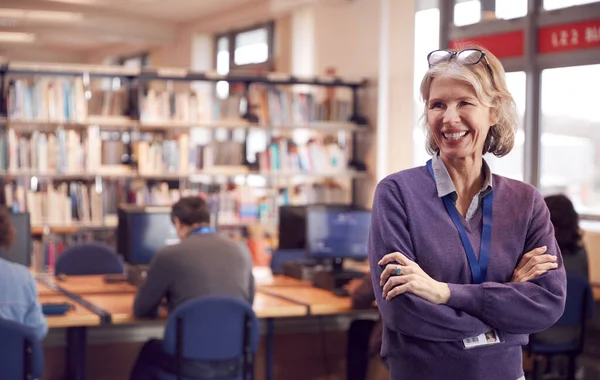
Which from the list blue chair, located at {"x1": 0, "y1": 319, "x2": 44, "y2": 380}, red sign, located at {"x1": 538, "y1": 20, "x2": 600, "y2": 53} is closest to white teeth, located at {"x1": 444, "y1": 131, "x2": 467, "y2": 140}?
blue chair, located at {"x1": 0, "y1": 319, "x2": 44, "y2": 380}

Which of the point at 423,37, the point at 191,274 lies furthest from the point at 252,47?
the point at 191,274

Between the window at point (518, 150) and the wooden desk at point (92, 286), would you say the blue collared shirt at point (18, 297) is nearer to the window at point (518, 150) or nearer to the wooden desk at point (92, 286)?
the wooden desk at point (92, 286)

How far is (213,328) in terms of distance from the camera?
157 inches

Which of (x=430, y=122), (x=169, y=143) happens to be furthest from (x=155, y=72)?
(x=430, y=122)

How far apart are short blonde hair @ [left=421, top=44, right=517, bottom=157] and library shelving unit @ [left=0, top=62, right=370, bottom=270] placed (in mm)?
5612

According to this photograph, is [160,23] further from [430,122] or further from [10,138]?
[430,122]

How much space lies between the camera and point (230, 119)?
7957 millimetres

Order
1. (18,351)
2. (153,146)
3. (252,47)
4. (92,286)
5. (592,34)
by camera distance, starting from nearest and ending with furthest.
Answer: (18,351) → (92,286) → (592,34) → (153,146) → (252,47)

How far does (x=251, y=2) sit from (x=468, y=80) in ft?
29.8

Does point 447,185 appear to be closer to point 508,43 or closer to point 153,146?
point 508,43

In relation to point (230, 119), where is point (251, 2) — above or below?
above

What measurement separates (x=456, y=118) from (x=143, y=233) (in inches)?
139

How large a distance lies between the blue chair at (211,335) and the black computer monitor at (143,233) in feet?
3.60

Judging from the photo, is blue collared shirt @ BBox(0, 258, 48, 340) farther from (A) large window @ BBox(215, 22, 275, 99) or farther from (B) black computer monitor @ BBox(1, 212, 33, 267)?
(A) large window @ BBox(215, 22, 275, 99)
